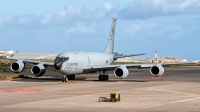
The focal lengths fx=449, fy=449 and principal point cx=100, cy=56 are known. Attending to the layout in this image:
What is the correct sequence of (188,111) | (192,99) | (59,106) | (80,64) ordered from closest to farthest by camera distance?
1. (188,111)
2. (59,106)
3. (192,99)
4. (80,64)

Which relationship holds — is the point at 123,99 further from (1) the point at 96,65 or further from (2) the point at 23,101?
(1) the point at 96,65

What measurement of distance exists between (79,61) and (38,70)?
547 cm

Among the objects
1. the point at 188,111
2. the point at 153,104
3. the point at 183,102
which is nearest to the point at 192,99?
the point at 183,102

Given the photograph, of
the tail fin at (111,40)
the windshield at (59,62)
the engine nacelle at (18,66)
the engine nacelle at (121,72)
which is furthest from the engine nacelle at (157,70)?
the engine nacelle at (18,66)

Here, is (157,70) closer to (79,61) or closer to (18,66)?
(79,61)

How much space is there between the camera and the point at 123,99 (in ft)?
100

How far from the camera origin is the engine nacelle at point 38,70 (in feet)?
174

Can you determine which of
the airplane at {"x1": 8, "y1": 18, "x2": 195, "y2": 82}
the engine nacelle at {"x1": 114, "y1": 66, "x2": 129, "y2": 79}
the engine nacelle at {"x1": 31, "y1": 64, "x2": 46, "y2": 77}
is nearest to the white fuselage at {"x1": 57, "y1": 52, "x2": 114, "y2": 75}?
the airplane at {"x1": 8, "y1": 18, "x2": 195, "y2": 82}

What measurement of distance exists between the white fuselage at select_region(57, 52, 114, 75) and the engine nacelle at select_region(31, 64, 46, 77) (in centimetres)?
385

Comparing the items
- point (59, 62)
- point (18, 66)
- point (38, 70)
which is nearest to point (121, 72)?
point (59, 62)

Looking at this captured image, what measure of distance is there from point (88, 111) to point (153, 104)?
4.90 m

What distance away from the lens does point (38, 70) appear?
5356 centimetres

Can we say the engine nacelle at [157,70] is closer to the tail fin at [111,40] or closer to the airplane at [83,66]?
the airplane at [83,66]

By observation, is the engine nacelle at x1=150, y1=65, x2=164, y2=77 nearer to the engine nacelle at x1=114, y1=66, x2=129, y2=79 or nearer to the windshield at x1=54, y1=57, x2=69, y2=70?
the engine nacelle at x1=114, y1=66, x2=129, y2=79
